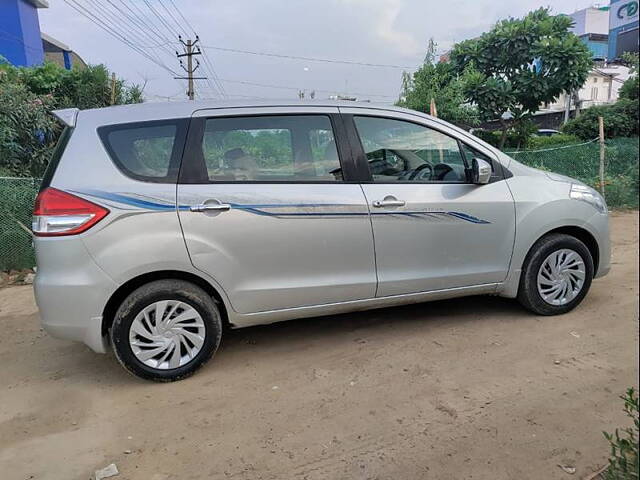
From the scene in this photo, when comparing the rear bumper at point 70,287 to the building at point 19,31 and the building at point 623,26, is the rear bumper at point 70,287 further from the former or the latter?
the building at point 19,31

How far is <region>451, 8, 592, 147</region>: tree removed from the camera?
980 centimetres

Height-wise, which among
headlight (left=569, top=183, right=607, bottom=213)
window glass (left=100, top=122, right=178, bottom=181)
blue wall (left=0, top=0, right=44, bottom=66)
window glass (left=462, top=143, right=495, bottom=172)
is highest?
blue wall (left=0, top=0, right=44, bottom=66)

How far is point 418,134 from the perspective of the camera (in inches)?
143

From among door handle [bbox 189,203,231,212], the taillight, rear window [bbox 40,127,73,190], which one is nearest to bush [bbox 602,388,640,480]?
door handle [bbox 189,203,231,212]

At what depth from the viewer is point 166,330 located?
306 cm

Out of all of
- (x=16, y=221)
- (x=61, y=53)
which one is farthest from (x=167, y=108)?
(x=61, y=53)

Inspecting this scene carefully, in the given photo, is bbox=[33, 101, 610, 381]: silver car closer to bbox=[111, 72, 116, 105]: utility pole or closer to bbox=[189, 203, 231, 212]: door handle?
bbox=[189, 203, 231, 212]: door handle

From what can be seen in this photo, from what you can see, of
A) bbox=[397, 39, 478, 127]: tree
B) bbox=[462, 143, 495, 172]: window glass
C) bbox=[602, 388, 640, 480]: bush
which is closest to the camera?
bbox=[602, 388, 640, 480]: bush

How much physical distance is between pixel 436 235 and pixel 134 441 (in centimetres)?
235

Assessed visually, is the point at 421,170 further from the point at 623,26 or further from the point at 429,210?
the point at 623,26

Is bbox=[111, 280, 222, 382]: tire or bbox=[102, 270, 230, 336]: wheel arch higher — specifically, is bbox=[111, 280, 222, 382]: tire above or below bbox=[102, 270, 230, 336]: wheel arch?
below

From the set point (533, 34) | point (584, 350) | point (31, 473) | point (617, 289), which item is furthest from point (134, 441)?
point (533, 34)

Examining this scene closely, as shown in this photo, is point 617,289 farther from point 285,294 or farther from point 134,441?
point 134,441

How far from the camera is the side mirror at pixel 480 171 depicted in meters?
3.46
